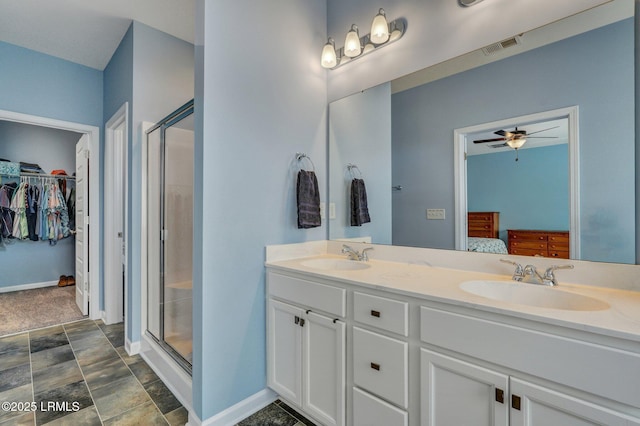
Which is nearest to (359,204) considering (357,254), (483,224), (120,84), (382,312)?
(357,254)

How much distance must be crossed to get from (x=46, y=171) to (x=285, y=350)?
507 centimetres

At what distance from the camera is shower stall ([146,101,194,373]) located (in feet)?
6.81

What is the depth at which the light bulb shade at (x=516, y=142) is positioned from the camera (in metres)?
1.44

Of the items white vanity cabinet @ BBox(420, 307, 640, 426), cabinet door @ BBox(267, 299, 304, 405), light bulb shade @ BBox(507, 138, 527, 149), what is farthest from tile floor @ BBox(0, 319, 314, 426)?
light bulb shade @ BBox(507, 138, 527, 149)

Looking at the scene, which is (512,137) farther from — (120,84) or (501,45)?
(120,84)

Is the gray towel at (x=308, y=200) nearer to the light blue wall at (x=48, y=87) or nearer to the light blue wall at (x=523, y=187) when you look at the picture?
the light blue wall at (x=523, y=187)

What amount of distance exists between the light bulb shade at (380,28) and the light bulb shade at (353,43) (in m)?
0.13

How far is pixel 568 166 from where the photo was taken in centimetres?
A: 129

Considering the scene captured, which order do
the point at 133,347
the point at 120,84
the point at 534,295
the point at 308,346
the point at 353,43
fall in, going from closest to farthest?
the point at 534,295, the point at 308,346, the point at 353,43, the point at 133,347, the point at 120,84

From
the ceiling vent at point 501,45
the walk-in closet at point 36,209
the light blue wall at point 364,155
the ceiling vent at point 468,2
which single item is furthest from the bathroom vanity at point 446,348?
the walk-in closet at point 36,209

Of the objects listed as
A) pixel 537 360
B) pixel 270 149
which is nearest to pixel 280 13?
pixel 270 149

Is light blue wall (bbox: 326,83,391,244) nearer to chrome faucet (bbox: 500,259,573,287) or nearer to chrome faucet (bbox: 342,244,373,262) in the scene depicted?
chrome faucet (bbox: 342,244,373,262)

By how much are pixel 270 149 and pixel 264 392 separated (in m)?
1.49

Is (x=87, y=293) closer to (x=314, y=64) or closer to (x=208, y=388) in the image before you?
(x=208, y=388)
